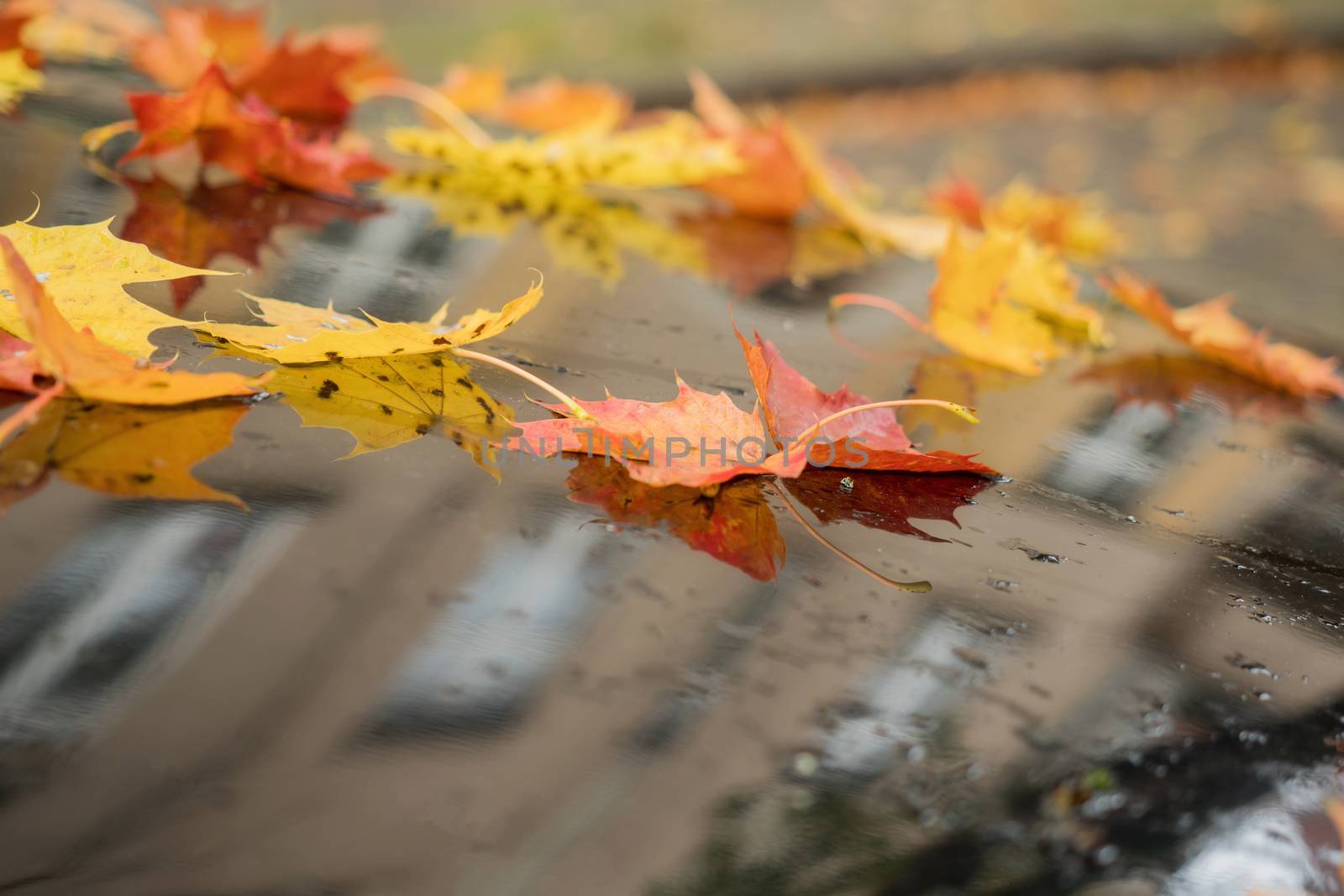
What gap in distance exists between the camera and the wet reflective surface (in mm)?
325

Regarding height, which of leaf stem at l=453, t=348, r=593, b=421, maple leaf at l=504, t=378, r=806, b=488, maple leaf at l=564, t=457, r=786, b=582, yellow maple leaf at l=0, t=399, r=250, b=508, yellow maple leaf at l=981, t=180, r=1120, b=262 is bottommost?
yellow maple leaf at l=981, t=180, r=1120, b=262

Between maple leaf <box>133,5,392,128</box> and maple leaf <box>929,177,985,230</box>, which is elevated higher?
maple leaf <box>133,5,392,128</box>

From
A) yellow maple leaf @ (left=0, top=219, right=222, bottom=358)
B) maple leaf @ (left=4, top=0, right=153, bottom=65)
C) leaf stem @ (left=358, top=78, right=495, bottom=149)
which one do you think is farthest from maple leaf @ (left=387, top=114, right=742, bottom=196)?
yellow maple leaf @ (left=0, top=219, right=222, bottom=358)

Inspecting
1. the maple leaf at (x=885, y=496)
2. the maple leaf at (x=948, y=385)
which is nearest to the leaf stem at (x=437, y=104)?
the maple leaf at (x=948, y=385)

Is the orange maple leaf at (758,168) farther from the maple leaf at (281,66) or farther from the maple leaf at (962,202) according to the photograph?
the maple leaf at (281,66)

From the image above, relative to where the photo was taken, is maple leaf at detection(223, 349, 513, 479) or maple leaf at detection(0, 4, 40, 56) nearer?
maple leaf at detection(223, 349, 513, 479)

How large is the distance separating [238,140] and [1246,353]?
2.62 ft

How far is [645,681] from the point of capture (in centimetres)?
38

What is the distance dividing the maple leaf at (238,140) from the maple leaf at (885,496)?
522 millimetres

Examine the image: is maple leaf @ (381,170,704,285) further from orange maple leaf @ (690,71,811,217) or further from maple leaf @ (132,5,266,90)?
maple leaf @ (132,5,266,90)

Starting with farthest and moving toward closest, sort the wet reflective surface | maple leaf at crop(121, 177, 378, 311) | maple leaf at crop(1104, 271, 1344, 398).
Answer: maple leaf at crop(1104, 271, 1344, 398), maple leaf at crop(121, 177, 378, 311), the wet reflective surface

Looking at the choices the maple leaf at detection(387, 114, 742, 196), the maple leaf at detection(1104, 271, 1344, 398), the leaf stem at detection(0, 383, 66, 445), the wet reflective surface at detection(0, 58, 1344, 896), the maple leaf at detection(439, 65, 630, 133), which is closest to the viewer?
the wet reflective surface at detection(0, 58, 1344, 896)

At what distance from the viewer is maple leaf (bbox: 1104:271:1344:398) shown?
811 millimetres

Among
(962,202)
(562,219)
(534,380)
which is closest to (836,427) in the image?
(534,380)
